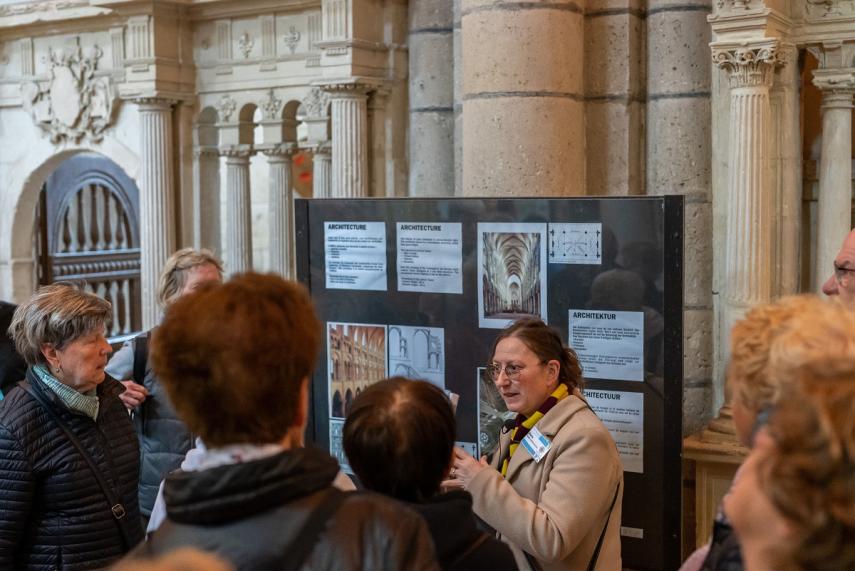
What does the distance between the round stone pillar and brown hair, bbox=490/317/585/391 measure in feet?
4.68

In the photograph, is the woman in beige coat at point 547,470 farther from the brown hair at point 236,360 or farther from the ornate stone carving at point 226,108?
the ornate stone carving at point 226,108

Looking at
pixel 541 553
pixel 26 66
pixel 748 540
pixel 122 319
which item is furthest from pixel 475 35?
pixel 122 319

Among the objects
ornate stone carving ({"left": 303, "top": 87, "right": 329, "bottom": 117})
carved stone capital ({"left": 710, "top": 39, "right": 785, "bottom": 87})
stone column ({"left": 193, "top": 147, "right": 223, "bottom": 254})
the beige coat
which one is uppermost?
ornate stone carving ({"left": 303, "top": 87, "right": 329, "bottom": 117})

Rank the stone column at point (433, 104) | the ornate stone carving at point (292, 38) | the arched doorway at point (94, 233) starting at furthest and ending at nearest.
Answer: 1. the arched doorway at point (94, 233)
2. the ornate stone carving at point (292, 38)
3. the stone column at point (433, 104)

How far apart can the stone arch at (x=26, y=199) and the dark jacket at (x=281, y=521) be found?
21.0 feet

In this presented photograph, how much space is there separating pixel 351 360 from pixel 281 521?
2210mm

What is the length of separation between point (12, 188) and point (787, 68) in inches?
220

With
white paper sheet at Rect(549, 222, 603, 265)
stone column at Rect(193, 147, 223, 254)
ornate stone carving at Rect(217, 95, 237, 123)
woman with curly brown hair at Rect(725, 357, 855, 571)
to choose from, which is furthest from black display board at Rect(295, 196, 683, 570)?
stone column at Rect(193, 147, 223, 254)

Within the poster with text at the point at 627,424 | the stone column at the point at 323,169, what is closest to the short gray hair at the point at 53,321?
the poster with text at the point at 627,424

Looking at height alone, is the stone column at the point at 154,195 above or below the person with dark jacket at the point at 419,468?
above

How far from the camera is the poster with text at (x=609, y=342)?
3262 millimetres

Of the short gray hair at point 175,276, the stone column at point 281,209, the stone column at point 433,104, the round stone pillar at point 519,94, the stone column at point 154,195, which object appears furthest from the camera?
the stone column at point 154,195

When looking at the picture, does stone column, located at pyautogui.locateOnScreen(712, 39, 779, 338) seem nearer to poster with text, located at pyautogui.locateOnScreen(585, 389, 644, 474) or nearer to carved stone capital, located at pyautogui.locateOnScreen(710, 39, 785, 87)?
carved stone capital, located at pyautogui.locateOnScreen(710, 39, 785, 87)

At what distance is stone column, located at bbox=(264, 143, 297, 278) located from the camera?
6.88m
